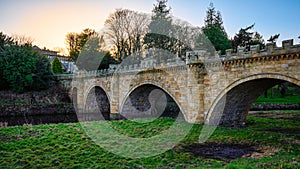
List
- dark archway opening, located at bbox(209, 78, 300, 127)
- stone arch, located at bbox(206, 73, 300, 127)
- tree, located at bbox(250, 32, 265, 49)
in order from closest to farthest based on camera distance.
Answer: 1. stone arch, located at bbox(206, 73, 300, 127)
2. dark archway opening, located at bbox(209, 78, 300, 127)
3. tree, located at bbox(250, 32, 265, 49)

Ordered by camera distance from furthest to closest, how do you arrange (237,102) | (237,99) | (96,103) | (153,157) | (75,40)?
(75,40), (96,103), (237,102), (237,99), (153,157)

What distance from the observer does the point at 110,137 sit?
14.7 m

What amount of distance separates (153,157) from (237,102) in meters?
8.74

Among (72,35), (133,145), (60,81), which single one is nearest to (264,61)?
(133,145)

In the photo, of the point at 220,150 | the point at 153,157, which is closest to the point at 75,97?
the point at 153,157

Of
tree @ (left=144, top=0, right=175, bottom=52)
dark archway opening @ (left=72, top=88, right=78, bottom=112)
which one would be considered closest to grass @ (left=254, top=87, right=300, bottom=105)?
tree @ (left=144, top=0, right=175, bottom=52)

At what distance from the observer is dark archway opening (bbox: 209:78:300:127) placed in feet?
51.2

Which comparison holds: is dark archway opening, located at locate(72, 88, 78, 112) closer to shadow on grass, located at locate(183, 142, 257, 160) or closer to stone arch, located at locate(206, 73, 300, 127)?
stone arch, located at locate(206, 73, 300, 127)

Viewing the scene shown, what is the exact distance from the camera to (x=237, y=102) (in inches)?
677

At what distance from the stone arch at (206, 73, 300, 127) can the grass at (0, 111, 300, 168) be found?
1630mm

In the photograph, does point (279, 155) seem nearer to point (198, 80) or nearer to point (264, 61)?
point (264, 61)

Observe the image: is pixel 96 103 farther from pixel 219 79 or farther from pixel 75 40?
pixel 75 40

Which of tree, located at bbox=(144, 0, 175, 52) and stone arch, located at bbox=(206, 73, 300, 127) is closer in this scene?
stone arch, located at bbox=(206, 73, 300, 127)

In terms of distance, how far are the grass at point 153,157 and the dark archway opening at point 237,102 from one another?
1748 mm
